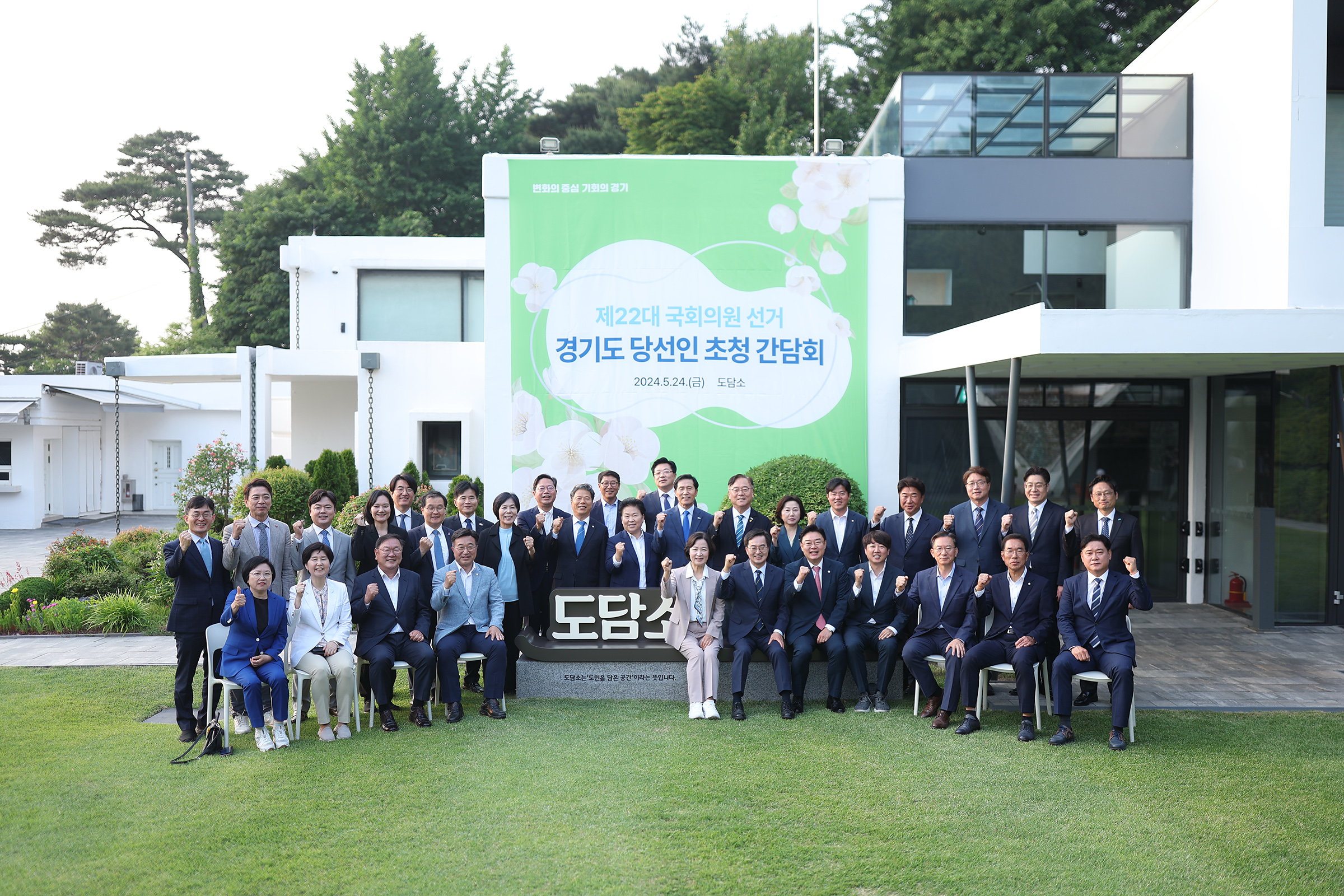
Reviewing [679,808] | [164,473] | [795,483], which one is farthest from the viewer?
[164,473]

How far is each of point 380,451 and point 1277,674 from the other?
1216 cm

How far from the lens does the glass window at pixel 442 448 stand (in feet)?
50.1

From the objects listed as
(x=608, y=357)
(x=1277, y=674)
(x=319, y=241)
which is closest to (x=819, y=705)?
(x=1277, y=674)

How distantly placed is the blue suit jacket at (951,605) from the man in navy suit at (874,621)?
0.76ft

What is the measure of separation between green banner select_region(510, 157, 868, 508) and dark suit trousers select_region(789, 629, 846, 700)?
4.16 m

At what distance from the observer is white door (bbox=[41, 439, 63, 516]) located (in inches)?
781

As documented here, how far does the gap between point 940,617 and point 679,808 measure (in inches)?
101

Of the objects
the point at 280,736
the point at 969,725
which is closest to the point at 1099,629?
the point at 969,725

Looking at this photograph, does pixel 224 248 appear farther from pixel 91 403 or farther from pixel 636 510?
pixel 636 510

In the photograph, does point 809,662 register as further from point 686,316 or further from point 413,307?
point 413,307

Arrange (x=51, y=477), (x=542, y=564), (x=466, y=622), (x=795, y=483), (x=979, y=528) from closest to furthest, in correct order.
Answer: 1. (x=466, y=622)
2. (x=979, y=528)
3. (x=542, y=564)
4. (x=795, y=483)
5. (x=51, y=477)

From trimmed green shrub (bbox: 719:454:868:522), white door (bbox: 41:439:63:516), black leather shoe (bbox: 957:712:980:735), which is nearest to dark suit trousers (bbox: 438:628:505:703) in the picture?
black leather shoe (bbox: 957:712:980:735)

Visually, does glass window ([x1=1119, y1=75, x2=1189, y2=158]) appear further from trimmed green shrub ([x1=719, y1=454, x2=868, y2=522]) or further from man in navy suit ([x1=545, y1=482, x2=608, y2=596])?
man in navy suit ([x1=545, y1=482, x2=608, y2=596])

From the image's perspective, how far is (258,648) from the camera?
609 cm
